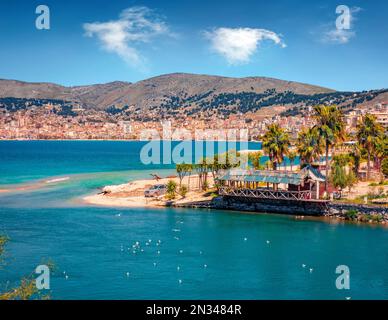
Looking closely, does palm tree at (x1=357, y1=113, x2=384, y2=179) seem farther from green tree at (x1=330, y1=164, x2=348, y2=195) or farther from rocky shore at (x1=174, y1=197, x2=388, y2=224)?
rocky shore at (x1=174, y1=197, x2=388, y2=224)

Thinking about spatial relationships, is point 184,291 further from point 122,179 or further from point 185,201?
point 122,179

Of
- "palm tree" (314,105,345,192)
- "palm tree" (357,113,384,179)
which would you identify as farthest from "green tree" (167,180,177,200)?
"palm tree" (357,113,384,179)

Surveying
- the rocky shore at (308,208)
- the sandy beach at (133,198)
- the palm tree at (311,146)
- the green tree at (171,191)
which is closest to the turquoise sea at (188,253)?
the rocky shore at (308,208)

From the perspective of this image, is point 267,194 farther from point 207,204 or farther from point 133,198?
point 133,198
